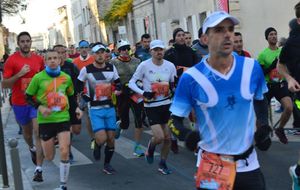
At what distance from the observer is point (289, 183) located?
7.31 m

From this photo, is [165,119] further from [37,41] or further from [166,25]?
[37,41]

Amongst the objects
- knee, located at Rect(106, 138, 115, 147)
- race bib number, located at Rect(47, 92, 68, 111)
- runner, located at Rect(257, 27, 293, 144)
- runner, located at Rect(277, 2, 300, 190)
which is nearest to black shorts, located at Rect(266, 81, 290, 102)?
runner, located at Rect(257, 27, 293, 144)

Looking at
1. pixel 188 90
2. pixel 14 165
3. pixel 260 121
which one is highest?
pixel 188 90

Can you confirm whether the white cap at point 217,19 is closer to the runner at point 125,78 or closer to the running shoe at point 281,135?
the running shoe at point 281,135

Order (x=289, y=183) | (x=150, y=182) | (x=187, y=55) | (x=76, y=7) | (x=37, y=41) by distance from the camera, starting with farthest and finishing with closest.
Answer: (x=37, y=41) → (x=76, y=7) → (x=187, y=55) → (x=150, y=182) → (x=289, y=183)

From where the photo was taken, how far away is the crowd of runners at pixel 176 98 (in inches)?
157

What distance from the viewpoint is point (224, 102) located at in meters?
3.95

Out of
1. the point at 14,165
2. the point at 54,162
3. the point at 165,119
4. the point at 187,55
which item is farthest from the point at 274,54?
the point at 14,165

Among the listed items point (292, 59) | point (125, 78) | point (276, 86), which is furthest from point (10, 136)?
point (292, 59)

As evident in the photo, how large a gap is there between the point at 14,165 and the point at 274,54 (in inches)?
199

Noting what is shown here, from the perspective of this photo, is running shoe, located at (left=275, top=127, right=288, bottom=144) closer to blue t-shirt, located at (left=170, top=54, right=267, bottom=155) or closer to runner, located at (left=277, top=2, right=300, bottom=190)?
runner, located at (left=277, top=2, right=300, bottom=190)

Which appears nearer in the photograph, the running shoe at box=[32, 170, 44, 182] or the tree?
the running shoe at box=[32, 170, 44, 182]

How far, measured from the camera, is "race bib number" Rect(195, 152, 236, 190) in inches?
155

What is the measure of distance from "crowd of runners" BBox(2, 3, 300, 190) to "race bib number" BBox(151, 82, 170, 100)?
1 centimetres
